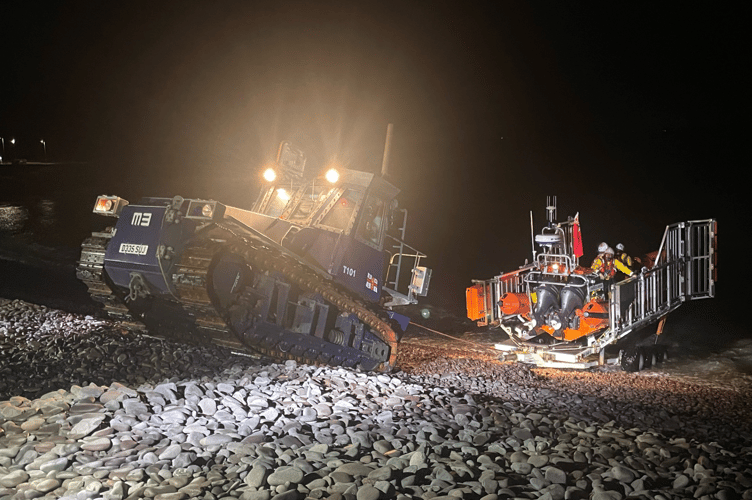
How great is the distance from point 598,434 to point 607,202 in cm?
4056

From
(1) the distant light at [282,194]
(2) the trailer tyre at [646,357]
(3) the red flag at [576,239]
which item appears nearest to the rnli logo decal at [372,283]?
(1) the distant light at [282,194]

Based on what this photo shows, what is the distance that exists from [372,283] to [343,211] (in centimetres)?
126

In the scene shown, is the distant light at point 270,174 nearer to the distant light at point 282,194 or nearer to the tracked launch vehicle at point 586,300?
the distant light at point 282,194

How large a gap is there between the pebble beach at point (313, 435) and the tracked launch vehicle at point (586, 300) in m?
1.87

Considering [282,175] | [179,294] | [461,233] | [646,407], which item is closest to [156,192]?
[461,233]

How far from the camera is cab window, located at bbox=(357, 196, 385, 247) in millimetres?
9070

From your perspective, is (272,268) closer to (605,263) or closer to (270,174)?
(270,174)

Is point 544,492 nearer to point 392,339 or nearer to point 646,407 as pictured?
point 646,407

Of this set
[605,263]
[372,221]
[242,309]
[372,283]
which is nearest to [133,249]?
[242,309]

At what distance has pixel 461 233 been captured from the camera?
4034cm

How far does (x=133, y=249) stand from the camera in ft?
22.7

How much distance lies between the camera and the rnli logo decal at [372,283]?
9008 mm

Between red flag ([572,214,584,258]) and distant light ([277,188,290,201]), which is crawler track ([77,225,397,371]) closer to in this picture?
distant light ([277,188,290,201])

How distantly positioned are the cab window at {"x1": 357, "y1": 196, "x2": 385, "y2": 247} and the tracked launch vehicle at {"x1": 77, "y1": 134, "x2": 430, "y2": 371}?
Answer: 23 mm
